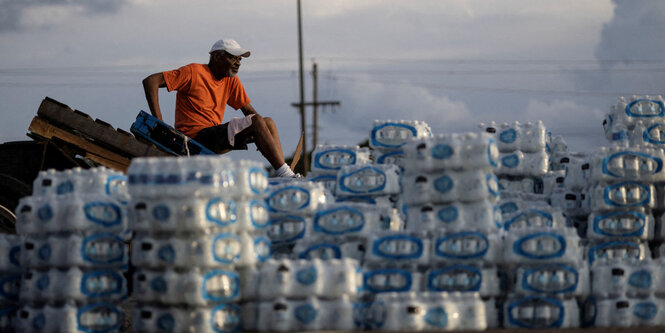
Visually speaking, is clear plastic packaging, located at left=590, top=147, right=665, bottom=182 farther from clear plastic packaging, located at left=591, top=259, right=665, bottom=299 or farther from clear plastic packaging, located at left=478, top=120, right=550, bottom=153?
clear plastic packaging, located at left=478, top=120, right=550, bottom=153

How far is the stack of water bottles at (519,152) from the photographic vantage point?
35.1 ft

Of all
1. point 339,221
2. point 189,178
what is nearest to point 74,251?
point 189,178

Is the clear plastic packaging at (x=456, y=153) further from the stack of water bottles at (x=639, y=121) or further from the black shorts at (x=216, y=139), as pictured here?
the black shorts at (x=216, y=139)

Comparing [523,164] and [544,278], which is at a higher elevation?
[523,164]

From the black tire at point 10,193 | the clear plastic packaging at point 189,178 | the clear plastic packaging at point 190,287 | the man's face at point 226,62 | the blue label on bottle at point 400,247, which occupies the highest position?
the man's face at point 226,62

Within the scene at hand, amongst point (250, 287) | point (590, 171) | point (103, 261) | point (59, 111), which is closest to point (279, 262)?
point (250, 287)

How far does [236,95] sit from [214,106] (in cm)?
49

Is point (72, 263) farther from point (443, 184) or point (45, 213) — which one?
point (443, 184)

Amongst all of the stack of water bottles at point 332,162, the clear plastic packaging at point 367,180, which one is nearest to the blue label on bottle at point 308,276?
the clear plastic packaging at point 367,180

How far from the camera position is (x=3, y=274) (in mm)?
7922

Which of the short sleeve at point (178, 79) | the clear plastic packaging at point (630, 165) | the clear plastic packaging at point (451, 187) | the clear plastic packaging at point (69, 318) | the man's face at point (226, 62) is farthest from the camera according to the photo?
the man's face at point (226, 62)

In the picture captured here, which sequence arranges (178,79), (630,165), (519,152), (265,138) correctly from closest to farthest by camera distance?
(630,165) < (519,152) < (265,138) < (178,79)

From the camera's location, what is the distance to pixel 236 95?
12469 millimetres

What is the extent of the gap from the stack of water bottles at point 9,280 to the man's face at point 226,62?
14.9ft
